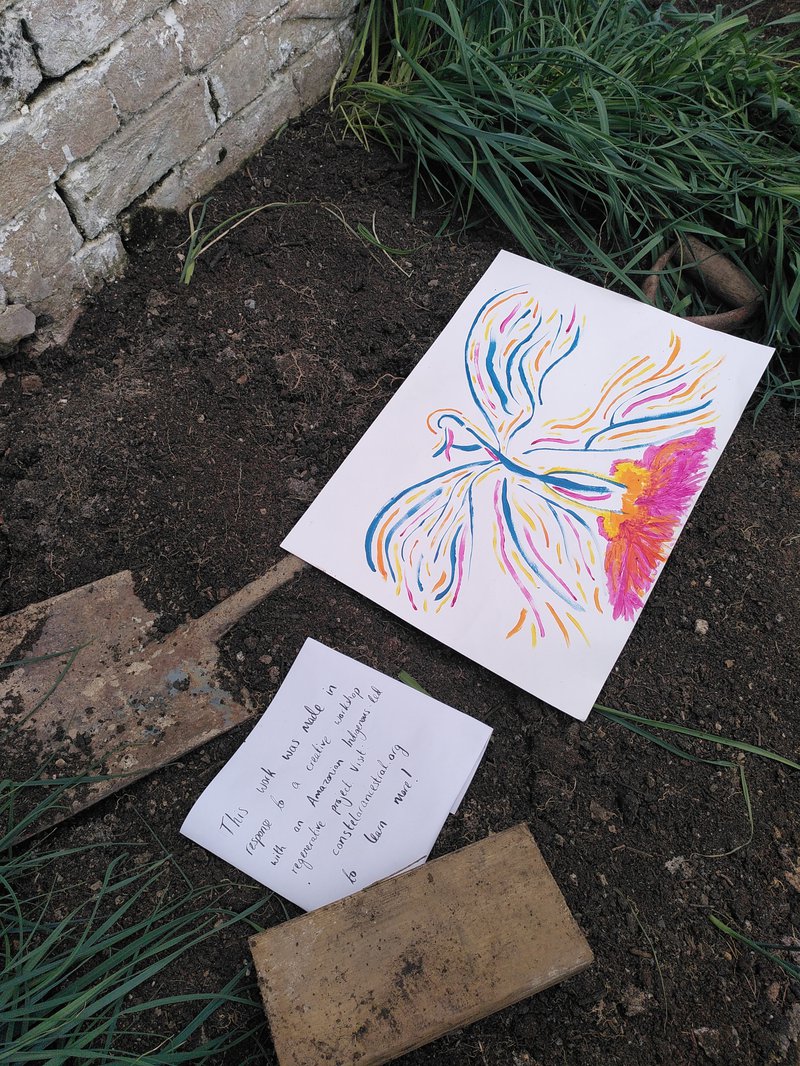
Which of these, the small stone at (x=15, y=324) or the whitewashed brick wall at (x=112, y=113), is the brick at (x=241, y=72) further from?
the small stone at (x=15, y=324)

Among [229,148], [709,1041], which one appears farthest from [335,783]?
[229,148]

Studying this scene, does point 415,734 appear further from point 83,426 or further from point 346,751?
point 83,426

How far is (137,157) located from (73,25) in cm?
20

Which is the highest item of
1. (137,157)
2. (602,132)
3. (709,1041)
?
(137,157)

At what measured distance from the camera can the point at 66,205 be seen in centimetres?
113

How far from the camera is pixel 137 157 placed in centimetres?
120

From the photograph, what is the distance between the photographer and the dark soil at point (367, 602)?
0.84 meters

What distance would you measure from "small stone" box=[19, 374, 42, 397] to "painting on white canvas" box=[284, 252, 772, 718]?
49 cm

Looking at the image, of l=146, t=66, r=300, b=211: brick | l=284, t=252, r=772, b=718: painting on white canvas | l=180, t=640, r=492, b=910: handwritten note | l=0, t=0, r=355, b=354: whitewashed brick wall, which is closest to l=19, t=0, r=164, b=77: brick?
l=0, t=0, r=355, b=354: whitewashed brick wall

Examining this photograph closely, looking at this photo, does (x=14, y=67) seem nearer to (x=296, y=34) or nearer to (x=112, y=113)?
(x=112, y=113)

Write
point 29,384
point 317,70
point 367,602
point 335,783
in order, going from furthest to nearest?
1. point 317,70
2. point 29,384
3. point 367,602
4. point 335,783

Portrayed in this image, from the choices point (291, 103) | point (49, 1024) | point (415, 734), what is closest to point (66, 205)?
point (291, 103)

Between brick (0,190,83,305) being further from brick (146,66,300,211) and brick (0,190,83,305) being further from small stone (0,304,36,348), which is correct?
brick (146,66,300,211)

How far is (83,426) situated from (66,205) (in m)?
0.33
